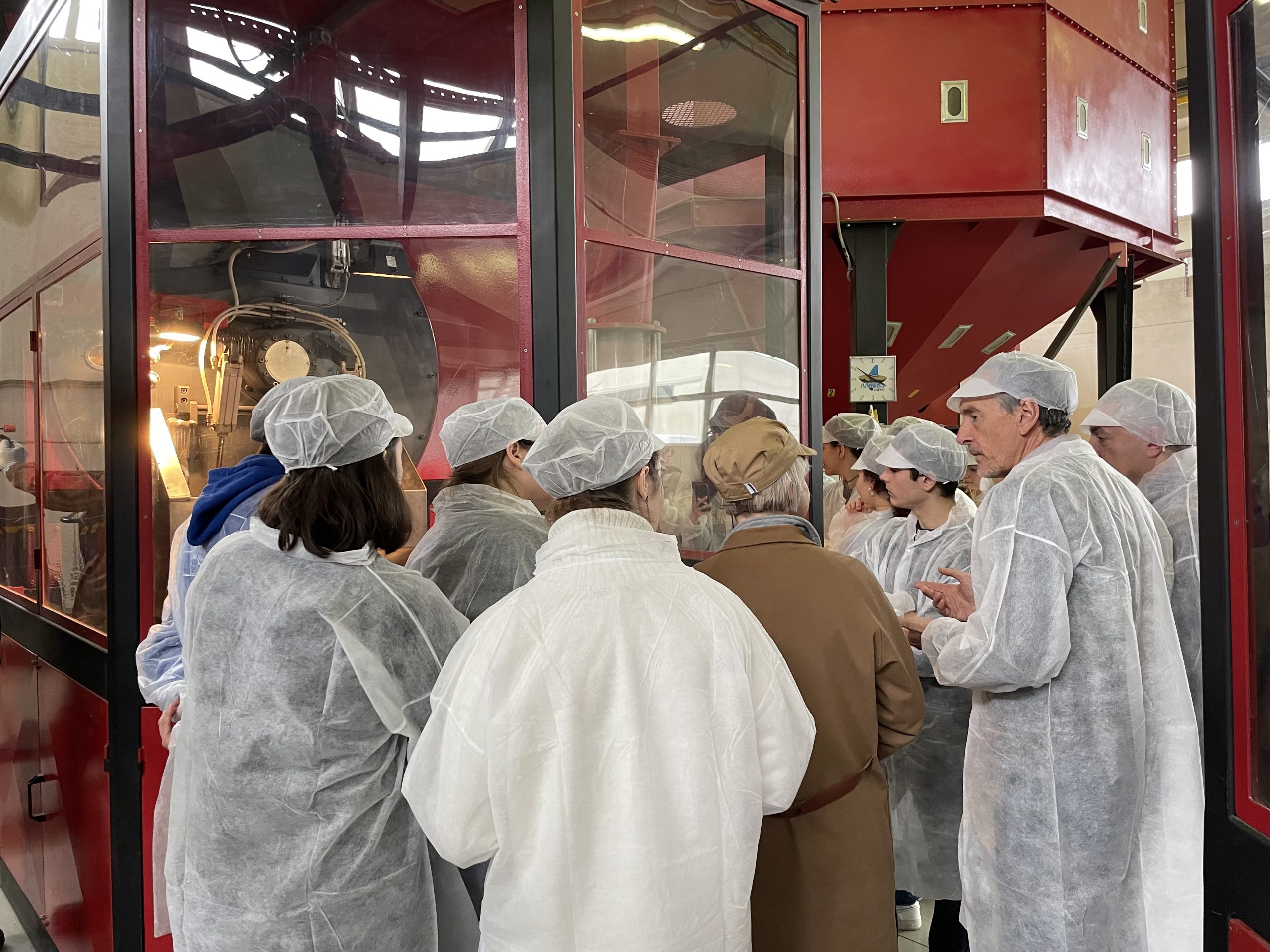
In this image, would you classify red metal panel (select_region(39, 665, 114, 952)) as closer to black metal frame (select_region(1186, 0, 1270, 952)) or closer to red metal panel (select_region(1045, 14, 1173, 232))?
black metal frame (select_region(1186, 0, 1270, 952))

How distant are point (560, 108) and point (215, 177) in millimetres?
1035

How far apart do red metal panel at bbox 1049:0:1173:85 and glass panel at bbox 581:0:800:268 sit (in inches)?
113

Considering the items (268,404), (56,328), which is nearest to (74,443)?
(56,328)

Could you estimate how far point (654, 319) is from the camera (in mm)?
3141

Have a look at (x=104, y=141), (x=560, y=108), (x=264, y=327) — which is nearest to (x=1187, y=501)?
(x=560, y=108)

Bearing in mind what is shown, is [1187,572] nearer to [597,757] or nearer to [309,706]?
[597,757]

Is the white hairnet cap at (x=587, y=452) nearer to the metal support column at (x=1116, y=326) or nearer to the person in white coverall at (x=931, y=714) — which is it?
the person in white coverall at (x=931, y=714)

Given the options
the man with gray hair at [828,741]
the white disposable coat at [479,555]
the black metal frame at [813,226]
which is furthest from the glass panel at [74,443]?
the black metal frame at [813,226]

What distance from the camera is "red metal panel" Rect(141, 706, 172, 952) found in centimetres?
272

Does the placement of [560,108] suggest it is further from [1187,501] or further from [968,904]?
[968,904]

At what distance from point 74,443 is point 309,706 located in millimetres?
2096

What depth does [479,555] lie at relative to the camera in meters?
2.38

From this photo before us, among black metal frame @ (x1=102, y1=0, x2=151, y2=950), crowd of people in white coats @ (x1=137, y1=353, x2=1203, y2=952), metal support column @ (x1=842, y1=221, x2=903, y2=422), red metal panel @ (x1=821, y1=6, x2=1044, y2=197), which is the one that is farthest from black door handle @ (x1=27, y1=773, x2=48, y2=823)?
red metal panel @ (x1=821, y1=6, x2=1044, y2=197)

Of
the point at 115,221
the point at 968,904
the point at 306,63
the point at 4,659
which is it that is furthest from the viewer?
the point at 4,659
